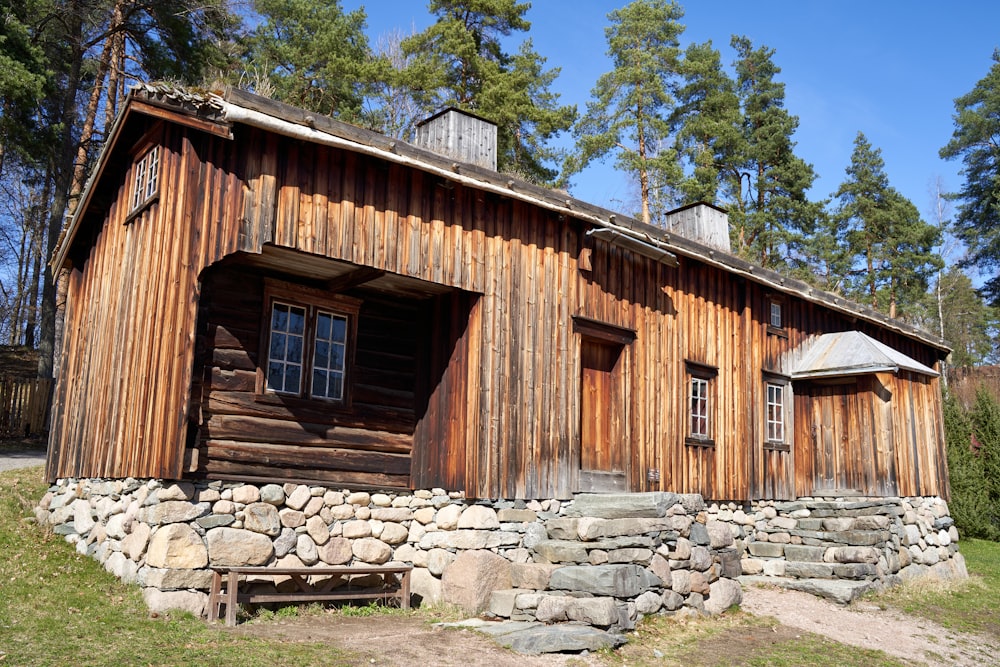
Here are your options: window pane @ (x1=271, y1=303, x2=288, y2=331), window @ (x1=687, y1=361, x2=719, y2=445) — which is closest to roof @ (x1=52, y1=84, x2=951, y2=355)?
window @ (x1=687, y1=361, x2=719, y2=445)

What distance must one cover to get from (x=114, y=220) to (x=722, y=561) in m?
10.1

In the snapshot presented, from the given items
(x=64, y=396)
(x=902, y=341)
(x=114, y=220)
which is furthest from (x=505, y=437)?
(x=902, y=341)

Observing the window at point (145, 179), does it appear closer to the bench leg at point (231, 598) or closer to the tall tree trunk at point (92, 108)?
the bench leg at point (231, 598)

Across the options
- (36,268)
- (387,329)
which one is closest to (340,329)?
(387,329)

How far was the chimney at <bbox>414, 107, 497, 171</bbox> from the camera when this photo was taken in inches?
496

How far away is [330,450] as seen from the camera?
11.3 meters

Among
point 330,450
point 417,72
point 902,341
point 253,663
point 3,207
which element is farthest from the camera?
point 3,207

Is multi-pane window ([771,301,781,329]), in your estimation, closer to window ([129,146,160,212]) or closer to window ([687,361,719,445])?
window ([687,361,719,445])

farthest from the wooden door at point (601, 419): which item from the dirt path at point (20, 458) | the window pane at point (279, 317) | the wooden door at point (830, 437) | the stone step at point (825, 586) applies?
the dirt path at point (20, 458)

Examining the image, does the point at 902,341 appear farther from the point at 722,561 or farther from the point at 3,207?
the point at 3,207

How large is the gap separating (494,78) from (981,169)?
802 inches

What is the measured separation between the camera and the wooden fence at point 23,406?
67.6 ft

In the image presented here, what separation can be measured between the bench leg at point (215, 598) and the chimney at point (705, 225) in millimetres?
11560

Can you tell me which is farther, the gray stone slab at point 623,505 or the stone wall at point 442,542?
the gray stone slab at point 623,505
